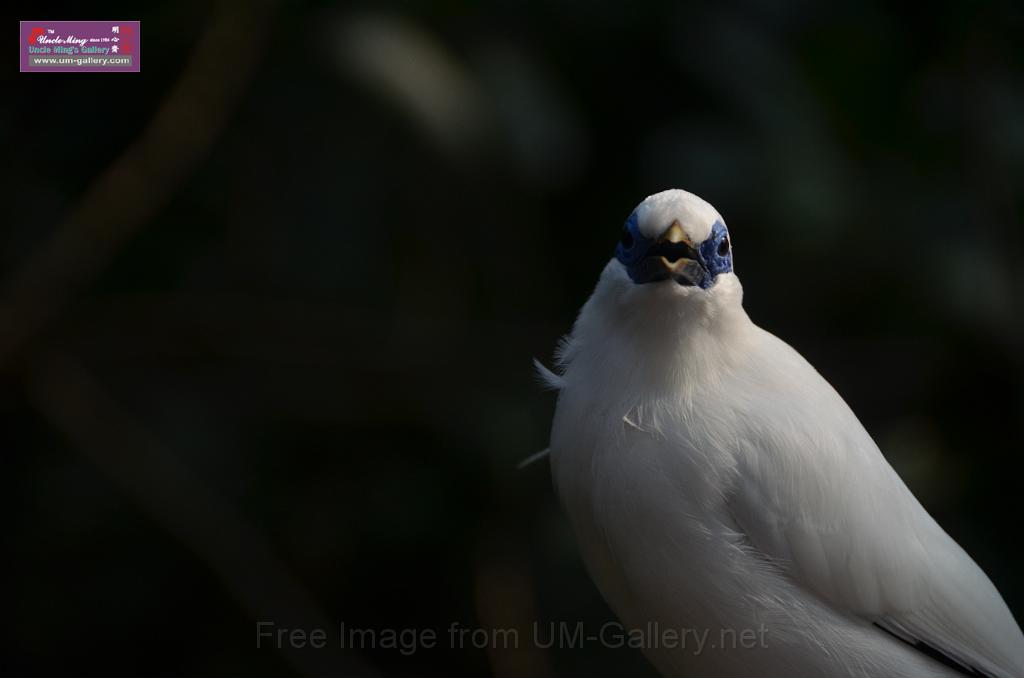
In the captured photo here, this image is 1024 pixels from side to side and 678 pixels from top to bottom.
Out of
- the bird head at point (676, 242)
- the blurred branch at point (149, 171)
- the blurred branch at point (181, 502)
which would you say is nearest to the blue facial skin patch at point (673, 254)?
the bird head at point (676, 242)

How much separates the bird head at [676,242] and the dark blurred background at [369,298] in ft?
4.27

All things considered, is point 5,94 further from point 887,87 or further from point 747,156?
point 887,87

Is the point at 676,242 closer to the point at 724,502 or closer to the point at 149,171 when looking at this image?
the point at 724,502

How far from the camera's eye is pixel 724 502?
8.14ft

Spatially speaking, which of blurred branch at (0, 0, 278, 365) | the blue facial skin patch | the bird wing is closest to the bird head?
the blue facial skin patch

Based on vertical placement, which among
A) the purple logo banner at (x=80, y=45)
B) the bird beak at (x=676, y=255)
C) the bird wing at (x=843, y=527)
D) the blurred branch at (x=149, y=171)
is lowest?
the bird wing at (x=843, y=527)

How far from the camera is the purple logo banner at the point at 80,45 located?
397 cm

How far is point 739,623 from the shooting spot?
2.46 meters

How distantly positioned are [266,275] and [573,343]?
2088mm

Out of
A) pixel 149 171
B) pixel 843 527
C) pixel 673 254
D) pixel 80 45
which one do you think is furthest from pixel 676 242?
pixel 80 45

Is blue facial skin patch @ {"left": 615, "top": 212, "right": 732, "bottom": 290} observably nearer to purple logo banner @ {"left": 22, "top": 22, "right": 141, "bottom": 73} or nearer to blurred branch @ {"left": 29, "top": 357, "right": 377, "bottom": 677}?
purple logo banner @ {"left": 22, "top": 22, "right": 141, "bottom": 73}

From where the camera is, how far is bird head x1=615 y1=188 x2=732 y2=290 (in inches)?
98.2

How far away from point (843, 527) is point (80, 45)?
295 centimetres

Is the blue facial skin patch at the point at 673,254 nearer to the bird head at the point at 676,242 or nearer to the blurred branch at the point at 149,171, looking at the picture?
the bird head at the point at 676,242
